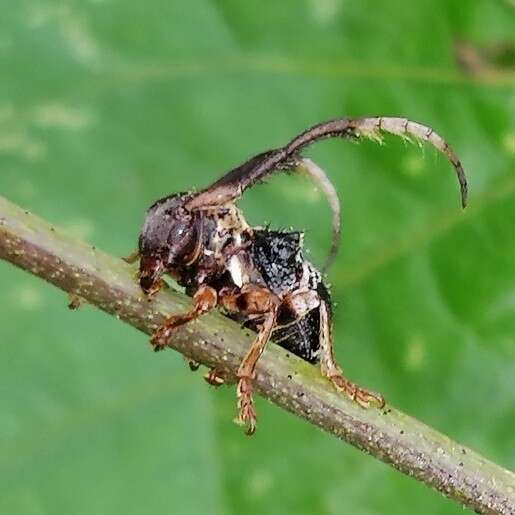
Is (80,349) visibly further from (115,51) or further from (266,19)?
(266,19)

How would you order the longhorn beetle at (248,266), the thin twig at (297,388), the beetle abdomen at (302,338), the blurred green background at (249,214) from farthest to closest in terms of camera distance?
the blurred green background at (249,214)
the beetle abdomen at (302,338)
the longhorn beetle at (248,266)
the thin twig at (297,388)

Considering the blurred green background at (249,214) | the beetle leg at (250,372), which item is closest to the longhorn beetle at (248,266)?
the beetle leg at (250,372)

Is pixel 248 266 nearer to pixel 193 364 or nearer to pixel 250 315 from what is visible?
pixel 250 315

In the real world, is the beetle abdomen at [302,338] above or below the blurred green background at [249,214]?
below

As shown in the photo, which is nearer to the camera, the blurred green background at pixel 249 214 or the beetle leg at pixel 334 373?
the beetle leg at pixel 334 373

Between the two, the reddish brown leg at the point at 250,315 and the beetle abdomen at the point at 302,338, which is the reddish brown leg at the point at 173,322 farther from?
the beetle abdomen at the point at 302,338

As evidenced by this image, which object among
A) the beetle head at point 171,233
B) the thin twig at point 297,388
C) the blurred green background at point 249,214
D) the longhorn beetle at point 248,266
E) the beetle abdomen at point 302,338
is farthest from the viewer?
the blurred green background at point 249,214

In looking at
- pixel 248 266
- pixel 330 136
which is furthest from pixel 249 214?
pixel 330 136

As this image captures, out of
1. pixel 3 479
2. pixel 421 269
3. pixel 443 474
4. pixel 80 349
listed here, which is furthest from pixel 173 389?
pixel 443 474
